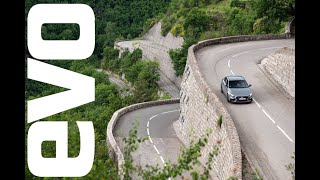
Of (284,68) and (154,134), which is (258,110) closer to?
(284,68)

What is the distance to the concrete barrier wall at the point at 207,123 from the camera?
758 inches

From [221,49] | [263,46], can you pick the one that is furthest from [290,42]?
[221,49]

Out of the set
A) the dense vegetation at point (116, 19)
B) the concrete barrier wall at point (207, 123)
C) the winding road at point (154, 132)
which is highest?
the concrete barrier wall at point (207, 123)

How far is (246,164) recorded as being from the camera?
18984 millimetres

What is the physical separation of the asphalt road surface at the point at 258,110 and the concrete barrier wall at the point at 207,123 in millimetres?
801

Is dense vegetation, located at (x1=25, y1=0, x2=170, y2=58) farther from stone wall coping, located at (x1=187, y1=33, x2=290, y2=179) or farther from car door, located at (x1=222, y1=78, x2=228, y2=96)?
car door, located at (x1=222, y1=78, x2=228, y2=96)

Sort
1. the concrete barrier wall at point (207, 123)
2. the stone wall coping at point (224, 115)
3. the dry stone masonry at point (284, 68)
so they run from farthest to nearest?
the dry stone masonry at point (284, 68) → the concrete barrier wall at point (207, 123) → the stone wall coping at point (224, 115)

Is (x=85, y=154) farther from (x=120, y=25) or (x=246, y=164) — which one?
(x=120, y=25)

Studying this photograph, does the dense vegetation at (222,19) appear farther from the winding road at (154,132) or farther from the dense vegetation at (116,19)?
the dense vegetation at (116,19)

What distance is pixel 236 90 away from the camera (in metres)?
25.4

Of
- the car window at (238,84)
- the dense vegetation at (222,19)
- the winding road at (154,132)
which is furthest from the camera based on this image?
the dense vegetation at (222,19)

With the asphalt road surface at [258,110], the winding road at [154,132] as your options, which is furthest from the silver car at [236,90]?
the winding road at [154,132]

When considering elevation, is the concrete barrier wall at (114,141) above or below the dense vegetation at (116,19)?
above

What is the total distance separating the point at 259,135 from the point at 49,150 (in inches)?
328
